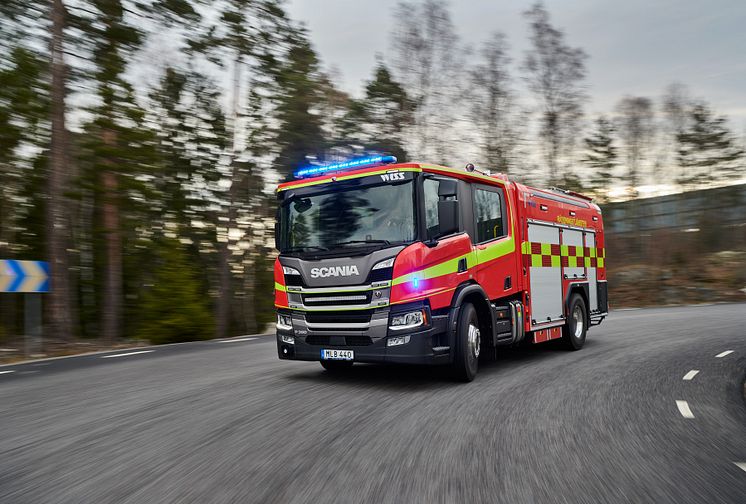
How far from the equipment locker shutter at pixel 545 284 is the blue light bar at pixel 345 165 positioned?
10.2 feet

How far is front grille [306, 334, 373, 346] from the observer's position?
771 centimetres

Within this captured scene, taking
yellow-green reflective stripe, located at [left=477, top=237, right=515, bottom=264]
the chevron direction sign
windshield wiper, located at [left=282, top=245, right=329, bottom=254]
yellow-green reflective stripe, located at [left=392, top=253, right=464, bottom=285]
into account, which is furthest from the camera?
the chevron direction sign

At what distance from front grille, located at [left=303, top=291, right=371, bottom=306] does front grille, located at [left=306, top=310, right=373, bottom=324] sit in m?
0.11

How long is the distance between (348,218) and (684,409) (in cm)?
417

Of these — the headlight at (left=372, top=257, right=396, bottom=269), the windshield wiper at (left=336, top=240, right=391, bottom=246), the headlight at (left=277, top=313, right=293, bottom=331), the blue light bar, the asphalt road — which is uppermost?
the blue light bar

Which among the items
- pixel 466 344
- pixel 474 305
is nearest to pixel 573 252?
pixel 474 305

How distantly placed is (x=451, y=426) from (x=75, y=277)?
2326cm

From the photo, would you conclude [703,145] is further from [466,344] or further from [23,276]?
[23,276]

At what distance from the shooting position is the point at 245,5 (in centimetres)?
2345

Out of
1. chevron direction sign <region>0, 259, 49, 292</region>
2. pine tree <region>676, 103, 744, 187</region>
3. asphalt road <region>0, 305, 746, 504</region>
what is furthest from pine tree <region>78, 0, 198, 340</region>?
pine tree <region>676, 103, 744, 187</region>

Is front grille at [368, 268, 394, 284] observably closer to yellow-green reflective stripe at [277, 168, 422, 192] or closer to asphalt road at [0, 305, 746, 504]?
yellow-green reflective stripe at [277, 168, 422, 192]

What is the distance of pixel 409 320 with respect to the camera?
24.8ft

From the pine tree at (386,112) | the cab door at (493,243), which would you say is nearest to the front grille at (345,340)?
the cab door at (493,243)

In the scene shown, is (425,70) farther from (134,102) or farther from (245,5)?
(134,102)
